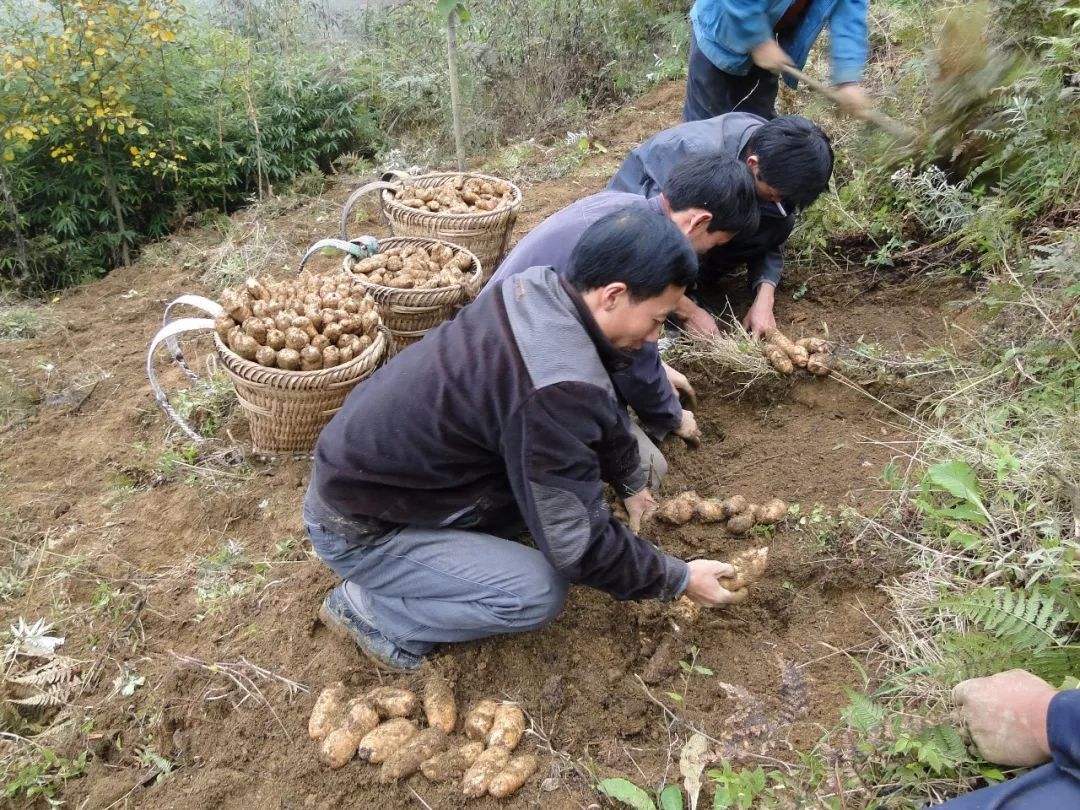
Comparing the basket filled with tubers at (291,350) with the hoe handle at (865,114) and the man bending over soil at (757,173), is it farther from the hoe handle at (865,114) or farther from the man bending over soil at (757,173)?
the hoe handle at (865,114)

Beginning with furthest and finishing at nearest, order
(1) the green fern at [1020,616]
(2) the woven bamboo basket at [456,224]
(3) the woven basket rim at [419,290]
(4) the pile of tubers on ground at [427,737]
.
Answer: (2) the woven bamboo basket at [456,224], (3) the woven basket rim at [419,290], (4) the pile of tubers on ground at [427,737], (1) the green fern at [1020,616]

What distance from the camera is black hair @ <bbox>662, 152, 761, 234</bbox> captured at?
286 cm

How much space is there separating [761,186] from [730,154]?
0.21 meters

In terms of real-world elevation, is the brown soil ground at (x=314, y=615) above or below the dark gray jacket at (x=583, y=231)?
below

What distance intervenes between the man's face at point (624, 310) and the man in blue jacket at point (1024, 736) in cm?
118

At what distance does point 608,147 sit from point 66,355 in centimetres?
466

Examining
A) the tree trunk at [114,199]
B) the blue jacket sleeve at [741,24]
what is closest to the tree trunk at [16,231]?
the tree trunk at [114,199]

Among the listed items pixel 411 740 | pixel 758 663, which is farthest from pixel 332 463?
pixel 758 663

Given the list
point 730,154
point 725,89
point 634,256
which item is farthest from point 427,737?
point 725,89

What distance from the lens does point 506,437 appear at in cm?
202

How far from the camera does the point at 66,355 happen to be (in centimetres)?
503

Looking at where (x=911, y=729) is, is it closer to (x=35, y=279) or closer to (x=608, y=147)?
(x=608, y=147)

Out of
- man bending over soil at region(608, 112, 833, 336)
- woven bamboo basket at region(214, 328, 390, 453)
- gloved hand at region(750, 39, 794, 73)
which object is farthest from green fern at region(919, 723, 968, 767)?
gloved hand at region(750, 39, 794, 73)

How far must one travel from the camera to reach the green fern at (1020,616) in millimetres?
1958
